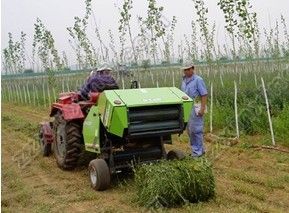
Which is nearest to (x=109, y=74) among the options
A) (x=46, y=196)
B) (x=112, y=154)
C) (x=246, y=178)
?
(x=112, y=154)

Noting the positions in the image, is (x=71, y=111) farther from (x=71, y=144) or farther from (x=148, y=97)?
(x=148, y=97)

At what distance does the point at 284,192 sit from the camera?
5.73m

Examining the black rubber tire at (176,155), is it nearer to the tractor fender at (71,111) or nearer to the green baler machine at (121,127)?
the green baler machine at (121,127)

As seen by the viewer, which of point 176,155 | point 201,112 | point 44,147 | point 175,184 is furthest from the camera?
point 44,147

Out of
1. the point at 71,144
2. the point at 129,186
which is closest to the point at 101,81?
the point at 71,144

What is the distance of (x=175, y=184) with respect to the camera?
209 inches

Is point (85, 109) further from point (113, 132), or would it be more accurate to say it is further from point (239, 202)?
point (239, 202)

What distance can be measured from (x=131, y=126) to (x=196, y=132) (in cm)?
181

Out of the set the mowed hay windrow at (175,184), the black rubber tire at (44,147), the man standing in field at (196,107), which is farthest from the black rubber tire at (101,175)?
the black rubber tire at (44,147)

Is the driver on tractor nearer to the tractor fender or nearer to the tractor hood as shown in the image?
the tractor fender

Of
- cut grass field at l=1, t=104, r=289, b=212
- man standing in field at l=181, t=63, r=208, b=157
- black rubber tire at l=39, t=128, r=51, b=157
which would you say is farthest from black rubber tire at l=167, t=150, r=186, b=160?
black rubber tire at l=39, t=128, r=51, b=157

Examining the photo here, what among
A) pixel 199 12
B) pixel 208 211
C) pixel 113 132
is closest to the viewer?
pixel 208 211

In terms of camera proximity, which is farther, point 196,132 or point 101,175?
point 196,132

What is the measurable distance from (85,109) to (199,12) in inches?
326
